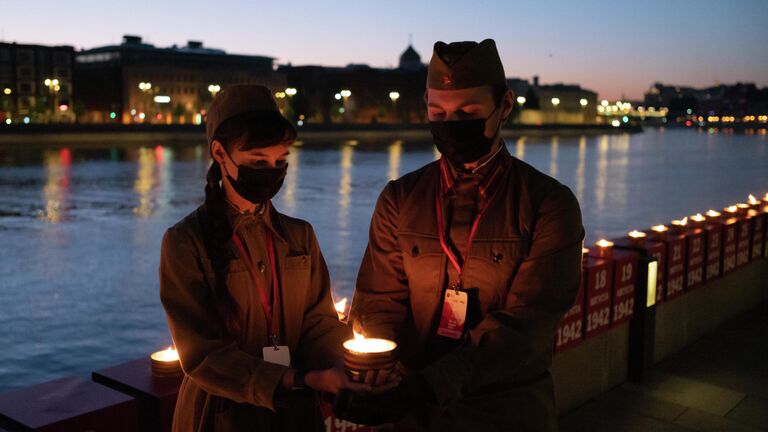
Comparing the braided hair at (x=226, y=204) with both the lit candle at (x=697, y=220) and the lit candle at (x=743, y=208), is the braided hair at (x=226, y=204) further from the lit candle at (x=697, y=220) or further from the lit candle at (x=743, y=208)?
the lit candle at (x=743, y=208)

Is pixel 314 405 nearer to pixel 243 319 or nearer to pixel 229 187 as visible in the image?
pixel 243 319

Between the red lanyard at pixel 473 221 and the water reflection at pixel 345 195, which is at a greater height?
the red lanyard at pixel 473 221

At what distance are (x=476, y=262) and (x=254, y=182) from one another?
2.56 ft

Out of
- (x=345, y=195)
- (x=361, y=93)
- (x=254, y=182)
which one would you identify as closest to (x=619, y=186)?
(x=345, y=195)

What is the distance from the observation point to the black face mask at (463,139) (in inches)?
108

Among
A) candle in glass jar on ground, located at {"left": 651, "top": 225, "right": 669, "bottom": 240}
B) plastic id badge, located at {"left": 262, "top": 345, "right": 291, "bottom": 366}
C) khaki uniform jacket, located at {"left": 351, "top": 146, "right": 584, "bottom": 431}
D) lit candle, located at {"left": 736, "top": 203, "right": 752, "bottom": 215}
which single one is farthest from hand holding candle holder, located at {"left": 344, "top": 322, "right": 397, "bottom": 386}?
lit candle, located at {"left": 736, "top": 203, "right": 752, "bottom": 215}

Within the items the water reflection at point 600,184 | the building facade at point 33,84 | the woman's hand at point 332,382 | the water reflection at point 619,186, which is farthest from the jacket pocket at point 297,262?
the building facade at point 33,84

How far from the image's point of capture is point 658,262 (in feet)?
22.5

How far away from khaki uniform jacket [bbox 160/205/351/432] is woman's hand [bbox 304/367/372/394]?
0.35 ft

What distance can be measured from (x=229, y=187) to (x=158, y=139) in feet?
231

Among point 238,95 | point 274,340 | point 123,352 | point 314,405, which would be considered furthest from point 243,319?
point 123,352

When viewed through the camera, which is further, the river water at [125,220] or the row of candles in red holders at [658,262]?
the river water at [125,220]

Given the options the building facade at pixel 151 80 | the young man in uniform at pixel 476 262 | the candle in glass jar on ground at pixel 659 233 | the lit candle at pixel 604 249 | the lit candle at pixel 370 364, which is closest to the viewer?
the lit candle at pixel 370 364

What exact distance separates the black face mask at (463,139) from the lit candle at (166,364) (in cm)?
142
